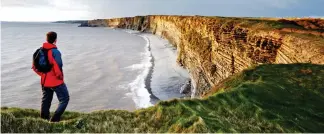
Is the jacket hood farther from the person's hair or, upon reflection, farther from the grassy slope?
the grassy slope

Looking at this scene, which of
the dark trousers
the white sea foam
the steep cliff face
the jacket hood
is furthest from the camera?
the white sea foam

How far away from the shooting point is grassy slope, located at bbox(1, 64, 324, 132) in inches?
291

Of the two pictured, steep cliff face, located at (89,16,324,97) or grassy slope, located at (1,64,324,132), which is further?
steep cliff face, located at (89,16,324,97)

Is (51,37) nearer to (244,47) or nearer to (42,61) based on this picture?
(42,61)

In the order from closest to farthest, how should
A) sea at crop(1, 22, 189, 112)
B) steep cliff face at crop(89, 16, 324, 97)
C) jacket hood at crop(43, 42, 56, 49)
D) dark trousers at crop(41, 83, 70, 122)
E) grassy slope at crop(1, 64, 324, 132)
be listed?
grassy slope at crop(1, 64, 324, 132), jacket hood at crop(43, 42, 56, 49), dark trousers at crop(41, 83, 70, 122), steep cliff face at crop(89, 16, 324, 97), sea at crop(1, 22, 189, 112)

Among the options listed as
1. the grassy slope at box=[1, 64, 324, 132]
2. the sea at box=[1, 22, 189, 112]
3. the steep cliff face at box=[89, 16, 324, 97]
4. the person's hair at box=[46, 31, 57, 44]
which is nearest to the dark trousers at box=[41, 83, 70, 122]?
the grassy slope at box=[1, 64, 324, 132]

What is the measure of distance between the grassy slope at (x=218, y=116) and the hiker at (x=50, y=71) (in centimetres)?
34

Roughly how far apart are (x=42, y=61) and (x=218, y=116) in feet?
13.6

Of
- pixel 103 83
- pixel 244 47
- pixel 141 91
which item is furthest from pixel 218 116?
pixel 103 83

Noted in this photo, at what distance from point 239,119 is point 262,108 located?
40.3 inches

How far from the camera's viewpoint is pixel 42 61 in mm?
7941

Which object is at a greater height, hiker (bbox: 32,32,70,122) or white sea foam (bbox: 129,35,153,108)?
hiker (bbox: 32,32,70,122)

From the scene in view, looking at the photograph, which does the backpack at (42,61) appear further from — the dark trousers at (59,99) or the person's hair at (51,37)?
the dark trousers at (59,99)

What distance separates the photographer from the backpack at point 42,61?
7.91m
